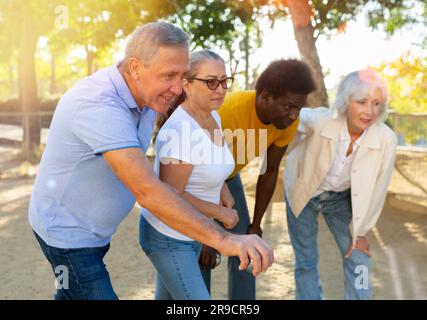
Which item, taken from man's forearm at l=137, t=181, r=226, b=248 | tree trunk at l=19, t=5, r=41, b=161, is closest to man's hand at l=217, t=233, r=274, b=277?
man's forearm at l=137, t=181, r=226, b=248

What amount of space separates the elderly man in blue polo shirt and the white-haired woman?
5.17ft

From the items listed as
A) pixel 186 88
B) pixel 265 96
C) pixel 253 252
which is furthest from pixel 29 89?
pixel 253 252

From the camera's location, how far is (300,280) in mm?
3709

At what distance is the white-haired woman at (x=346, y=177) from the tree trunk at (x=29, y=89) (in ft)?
31.5

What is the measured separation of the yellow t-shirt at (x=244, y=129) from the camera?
10.6 feet

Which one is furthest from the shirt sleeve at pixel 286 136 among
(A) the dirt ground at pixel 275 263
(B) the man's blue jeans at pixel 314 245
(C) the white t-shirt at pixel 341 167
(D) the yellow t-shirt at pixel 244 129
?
(A) the dirt ground at pixel 275 263

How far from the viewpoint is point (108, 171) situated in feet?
6.52

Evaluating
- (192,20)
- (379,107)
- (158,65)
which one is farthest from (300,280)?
(192,20)

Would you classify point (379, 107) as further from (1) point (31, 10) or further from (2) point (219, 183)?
(1) point (31, 10)

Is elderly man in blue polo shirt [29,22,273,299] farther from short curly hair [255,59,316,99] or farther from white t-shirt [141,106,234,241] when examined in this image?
short curly hair [255,59,316,99]

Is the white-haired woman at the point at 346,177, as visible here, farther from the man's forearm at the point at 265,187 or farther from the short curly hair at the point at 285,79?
the short curly hair at the point at 285,79

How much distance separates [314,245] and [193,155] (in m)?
1.64

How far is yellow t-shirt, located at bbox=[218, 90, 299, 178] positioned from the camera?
325 cm

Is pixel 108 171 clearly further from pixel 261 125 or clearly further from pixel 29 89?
pixel 29 89
